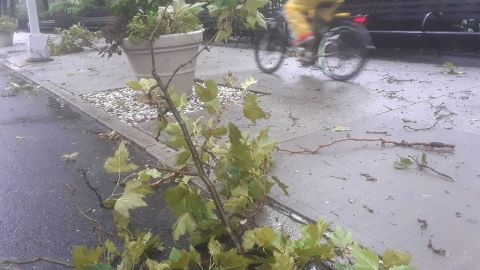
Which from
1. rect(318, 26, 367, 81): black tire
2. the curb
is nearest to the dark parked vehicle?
rect(318, 26, 367, 81): black tire

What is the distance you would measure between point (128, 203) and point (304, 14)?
4.84m

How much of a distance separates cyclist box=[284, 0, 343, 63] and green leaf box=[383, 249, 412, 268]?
4.74m

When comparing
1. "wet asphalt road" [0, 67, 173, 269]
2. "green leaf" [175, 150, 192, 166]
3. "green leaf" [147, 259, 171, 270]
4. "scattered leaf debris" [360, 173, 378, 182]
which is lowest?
"wet asphalt road" [0, 67, 173, 269]

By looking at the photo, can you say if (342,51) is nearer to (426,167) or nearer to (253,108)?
(426,167)

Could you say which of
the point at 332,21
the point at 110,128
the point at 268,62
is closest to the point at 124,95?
the point at 110,128

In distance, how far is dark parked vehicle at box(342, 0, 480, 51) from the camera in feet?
23.8

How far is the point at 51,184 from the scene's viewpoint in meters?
3.79

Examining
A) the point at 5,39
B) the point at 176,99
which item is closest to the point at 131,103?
the point at 176,99

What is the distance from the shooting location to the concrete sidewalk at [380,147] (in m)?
2.60

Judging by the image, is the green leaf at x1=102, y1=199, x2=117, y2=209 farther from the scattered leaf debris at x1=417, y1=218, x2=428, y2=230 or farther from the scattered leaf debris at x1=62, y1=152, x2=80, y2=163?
the scattered leaf debris at x1=62, y1=152, x2=80, y2=163

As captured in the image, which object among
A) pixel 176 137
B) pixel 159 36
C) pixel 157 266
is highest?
pixel 159 36

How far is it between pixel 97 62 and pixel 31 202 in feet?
26.0

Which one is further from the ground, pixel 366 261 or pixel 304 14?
pixel 304 14

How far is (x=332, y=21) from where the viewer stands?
21.8ft
